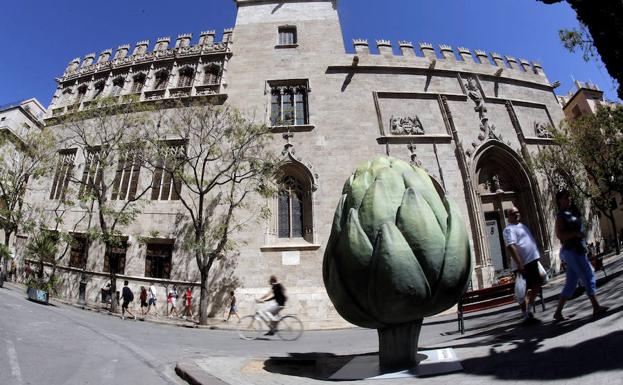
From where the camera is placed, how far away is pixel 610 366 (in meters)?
1.91

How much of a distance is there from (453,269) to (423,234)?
1.41 feet

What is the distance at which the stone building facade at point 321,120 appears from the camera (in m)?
14.2

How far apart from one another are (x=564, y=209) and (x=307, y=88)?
1538 cm

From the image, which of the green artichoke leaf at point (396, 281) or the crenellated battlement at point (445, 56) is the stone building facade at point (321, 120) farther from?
the green artichoke leaf at point (396, 281)

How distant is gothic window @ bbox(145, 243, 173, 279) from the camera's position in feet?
48.0

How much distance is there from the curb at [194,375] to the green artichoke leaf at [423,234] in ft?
7.53

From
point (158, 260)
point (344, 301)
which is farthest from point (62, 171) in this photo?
point (344, 301)

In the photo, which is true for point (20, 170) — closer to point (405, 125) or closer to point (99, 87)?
point (99, 87)

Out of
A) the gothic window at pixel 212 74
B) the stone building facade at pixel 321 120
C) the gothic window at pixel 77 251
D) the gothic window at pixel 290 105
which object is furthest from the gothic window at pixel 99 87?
the gothic window at pixel 290 105

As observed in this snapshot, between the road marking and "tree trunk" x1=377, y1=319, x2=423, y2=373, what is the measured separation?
13.2ft

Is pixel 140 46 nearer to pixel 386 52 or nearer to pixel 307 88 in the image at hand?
pixel 307 88

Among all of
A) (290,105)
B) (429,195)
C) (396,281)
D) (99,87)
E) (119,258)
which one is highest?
(99,87)

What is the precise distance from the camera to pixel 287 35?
1961 cm

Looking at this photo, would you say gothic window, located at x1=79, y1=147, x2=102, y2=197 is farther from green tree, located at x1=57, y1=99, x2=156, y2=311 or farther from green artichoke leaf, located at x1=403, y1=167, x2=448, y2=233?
green artichoke leaf, located at x1=403, y1=167, x2=448, y2=233
